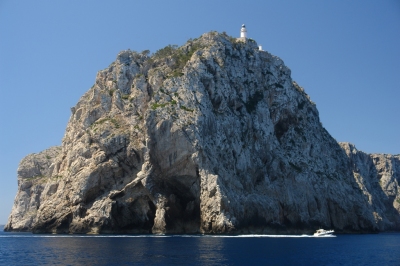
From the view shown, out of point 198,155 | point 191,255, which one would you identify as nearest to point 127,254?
point 191,255

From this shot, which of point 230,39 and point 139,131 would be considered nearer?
point 139,131

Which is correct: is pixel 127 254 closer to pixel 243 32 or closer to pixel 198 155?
pixel 198 155

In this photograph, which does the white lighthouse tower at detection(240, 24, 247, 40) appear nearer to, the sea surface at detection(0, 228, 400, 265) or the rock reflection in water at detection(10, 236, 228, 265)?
the sea surface at detection(0, 228, 400, 265)

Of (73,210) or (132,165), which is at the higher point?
(132,165)

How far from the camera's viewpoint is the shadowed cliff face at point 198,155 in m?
75.7

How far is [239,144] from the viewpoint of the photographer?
84.2 m

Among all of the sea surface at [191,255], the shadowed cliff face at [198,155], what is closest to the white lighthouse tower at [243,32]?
the shadowed cliff face at [198,155]

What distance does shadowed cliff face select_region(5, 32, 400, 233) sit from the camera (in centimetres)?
7569

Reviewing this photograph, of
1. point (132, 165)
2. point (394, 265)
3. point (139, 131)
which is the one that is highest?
point (139, 131)

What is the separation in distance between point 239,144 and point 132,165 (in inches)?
804

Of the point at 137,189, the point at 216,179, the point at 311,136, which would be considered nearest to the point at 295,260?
the point at 216,179

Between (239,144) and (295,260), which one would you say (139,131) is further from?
(295,260)

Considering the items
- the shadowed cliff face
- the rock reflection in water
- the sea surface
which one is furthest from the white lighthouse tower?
the rock reflection in water

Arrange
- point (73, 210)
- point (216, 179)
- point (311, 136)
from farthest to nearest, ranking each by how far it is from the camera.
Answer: point (311, 136), point (73, 210), point (216, 179)
